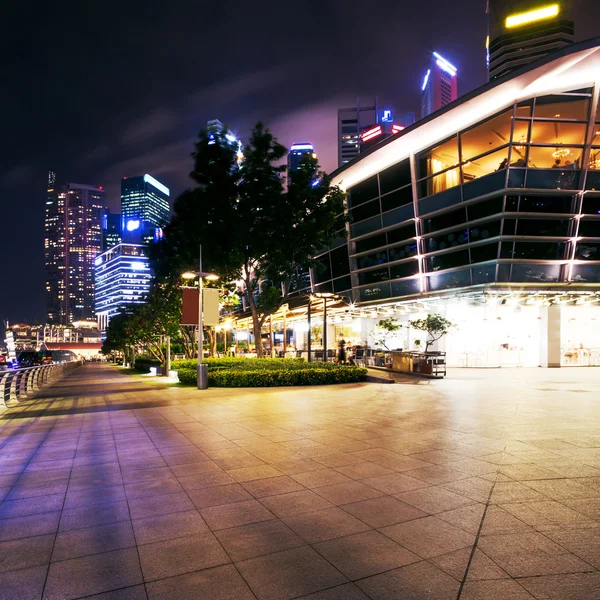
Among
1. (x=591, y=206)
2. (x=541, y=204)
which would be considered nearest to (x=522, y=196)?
(x=541, y=204)

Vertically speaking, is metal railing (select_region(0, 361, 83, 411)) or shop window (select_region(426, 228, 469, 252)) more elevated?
shop window (select_region(426, 228, 469, 252))

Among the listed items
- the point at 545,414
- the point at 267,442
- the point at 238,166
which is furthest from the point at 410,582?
the point at 238,166

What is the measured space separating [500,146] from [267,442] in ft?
75.2

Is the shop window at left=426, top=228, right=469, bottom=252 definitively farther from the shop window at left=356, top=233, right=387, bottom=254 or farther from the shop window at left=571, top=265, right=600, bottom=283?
the shop window at left=571, top=265, right=600, bottom=283

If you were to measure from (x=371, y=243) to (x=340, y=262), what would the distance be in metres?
4.24

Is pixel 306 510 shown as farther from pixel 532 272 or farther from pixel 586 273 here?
pixel 586 273

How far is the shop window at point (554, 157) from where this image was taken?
2514 cm

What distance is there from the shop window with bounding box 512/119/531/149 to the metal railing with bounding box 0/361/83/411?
83.6ft

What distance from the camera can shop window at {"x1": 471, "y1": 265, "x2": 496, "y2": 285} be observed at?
2573 cm

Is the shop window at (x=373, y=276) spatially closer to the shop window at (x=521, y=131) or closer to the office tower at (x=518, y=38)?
the shop window at (x=521, y=131)

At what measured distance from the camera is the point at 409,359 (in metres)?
24.0

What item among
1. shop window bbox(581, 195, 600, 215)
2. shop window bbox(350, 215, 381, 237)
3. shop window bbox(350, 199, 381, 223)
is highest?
shop window bbox(350, 199, 381, 223)

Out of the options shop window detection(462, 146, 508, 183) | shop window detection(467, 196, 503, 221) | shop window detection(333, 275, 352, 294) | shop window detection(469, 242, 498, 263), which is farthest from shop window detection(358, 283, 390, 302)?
shop window detection(462, 146, 508, 183)

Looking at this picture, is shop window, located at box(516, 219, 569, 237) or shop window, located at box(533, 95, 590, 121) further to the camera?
shop window, located at box(516, 219, 569, 237)
